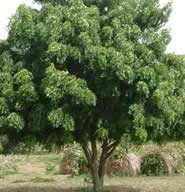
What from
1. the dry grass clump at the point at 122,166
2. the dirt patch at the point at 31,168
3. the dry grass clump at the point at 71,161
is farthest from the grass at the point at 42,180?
the dirt patch at the point at 31,168

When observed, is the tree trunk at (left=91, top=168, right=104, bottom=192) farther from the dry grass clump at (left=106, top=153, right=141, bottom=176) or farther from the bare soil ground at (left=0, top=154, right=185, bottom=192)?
the dry grass clump at (left=106, top=153, right=141, bottom=176)

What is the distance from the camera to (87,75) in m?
11.0

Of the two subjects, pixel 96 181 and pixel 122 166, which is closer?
pixel 96 181

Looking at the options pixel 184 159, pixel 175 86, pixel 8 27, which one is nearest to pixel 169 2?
pixel 175 86

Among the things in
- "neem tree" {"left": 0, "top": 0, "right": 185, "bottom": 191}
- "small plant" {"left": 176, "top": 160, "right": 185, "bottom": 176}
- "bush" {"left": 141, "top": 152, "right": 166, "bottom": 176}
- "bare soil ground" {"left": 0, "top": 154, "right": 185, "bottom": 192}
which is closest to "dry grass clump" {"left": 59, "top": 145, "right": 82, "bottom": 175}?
"bare soil ground" {"left": 0, "top": 154, "right": 185, "bottom": 192}

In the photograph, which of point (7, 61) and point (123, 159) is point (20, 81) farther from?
point (123, 159)

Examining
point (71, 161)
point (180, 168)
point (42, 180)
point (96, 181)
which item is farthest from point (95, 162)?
point (180, 168)

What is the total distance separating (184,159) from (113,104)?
10.5 metres

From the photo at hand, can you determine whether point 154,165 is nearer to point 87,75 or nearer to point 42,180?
point 42,180

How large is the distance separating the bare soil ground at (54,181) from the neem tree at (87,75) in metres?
4.04

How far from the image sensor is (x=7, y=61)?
1111 centimetres

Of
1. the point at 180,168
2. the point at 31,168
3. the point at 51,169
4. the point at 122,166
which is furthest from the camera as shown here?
the point at 31,168

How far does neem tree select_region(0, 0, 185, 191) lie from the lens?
1008 cm

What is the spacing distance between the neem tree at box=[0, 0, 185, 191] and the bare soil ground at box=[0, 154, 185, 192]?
4.04 metres
